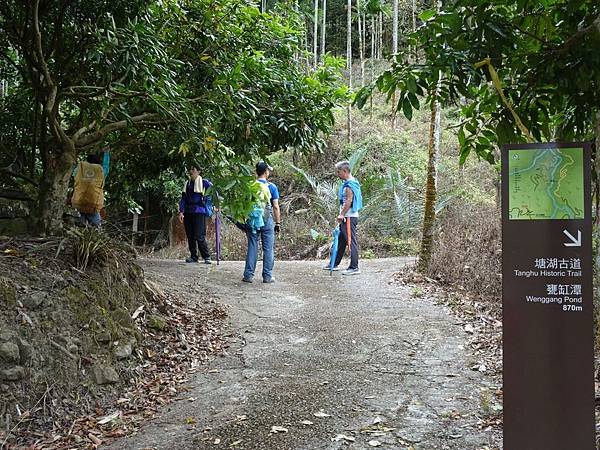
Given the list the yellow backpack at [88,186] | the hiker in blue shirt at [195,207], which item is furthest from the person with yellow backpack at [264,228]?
the yellow backpack at [88,186]

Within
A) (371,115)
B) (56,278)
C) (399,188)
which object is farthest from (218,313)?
(371,115)

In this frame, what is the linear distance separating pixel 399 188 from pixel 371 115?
11546 mm

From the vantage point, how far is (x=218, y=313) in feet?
23.6

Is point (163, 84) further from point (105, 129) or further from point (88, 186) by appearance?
point (88, 186)

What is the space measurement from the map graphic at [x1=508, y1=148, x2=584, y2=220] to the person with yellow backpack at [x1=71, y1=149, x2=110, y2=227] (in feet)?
21.0

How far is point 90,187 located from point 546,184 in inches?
264

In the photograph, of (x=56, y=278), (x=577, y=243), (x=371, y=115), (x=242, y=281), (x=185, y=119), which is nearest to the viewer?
(x=577, y=243)

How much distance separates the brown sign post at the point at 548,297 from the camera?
8.70 ft

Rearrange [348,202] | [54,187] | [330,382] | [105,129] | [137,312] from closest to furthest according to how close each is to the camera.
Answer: [330,382], [137,312], [54,187], [105,129], [348,202]

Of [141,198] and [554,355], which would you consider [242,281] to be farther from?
[141,198]

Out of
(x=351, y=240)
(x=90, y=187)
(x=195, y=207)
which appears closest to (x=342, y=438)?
(x=90, y=187)

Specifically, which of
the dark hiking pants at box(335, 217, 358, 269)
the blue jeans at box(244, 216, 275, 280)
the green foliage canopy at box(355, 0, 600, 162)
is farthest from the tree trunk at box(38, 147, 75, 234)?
the dark hiking pants at box(335, 217, 358, 269)

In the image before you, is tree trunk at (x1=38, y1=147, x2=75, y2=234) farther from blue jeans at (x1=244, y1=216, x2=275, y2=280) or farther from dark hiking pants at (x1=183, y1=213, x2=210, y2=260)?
dark hiking pants at (x1=183, y1=213, x2=210, y2=260)

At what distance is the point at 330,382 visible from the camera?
4.92 metres
